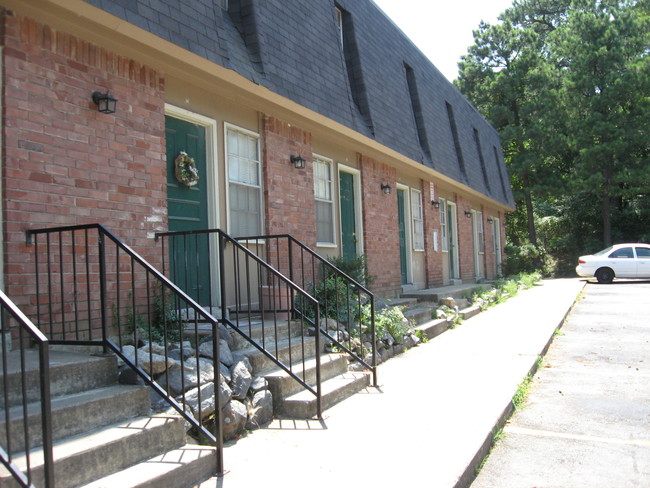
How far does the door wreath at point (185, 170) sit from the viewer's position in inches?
243

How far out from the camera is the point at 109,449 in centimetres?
320

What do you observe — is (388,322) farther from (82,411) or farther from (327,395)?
(82,411)

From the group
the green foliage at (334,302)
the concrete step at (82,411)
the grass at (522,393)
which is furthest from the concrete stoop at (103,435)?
the green foliage at (334,302)

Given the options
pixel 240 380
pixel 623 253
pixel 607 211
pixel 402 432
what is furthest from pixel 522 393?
pixel 607 211

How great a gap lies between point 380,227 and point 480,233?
30.5 ft

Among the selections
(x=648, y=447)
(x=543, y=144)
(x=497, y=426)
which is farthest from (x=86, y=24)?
(x=543, y=144)

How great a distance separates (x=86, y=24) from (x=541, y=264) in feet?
78.4

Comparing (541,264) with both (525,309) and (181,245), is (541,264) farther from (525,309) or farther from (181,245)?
(181,245)

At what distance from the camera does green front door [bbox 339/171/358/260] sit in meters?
9.73

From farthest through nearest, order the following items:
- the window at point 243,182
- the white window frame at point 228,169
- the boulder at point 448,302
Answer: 1. the boulder at point 448,302
2. the window at point 243,182
3. the white window frame at point 228,169

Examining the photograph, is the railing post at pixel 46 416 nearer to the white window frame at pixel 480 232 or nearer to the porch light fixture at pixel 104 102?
the porch light fixture at pixel 104 102

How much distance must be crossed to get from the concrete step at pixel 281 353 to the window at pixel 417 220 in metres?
6.97

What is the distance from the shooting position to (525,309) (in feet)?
40.2

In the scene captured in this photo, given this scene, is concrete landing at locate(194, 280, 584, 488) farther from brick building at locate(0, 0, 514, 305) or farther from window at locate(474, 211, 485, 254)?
window at locate(474, 211, 485, 254)
